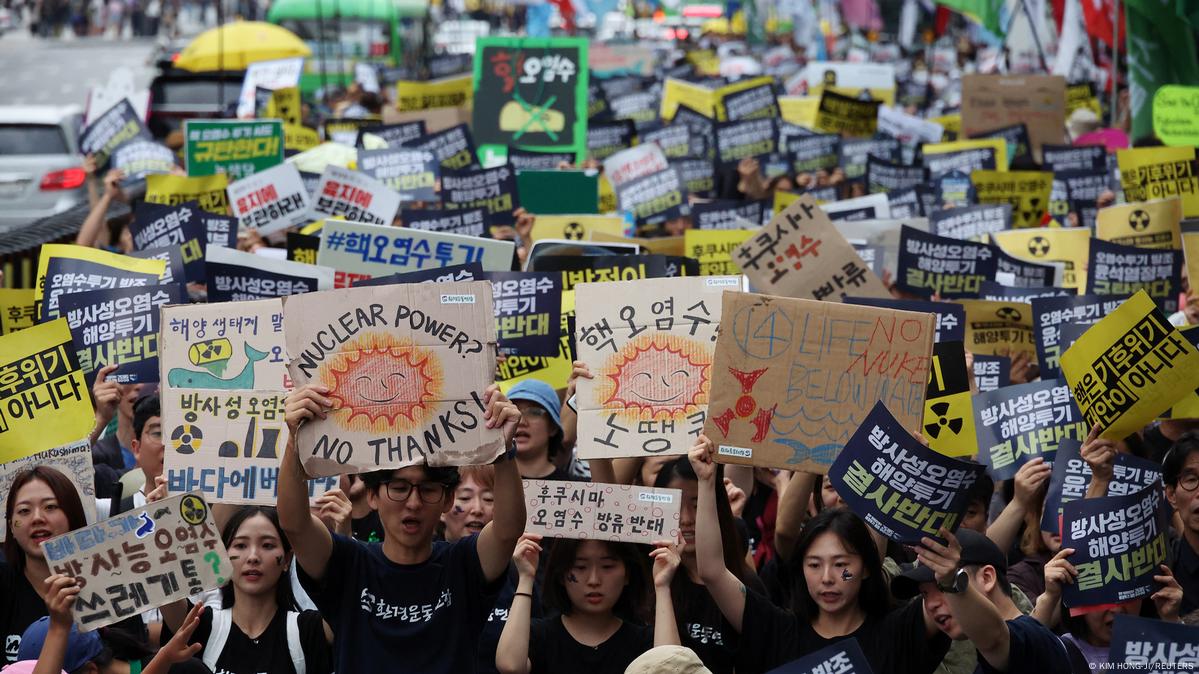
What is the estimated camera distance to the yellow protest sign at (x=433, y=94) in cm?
1906

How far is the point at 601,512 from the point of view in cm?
562

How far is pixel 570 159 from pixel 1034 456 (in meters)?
9.08

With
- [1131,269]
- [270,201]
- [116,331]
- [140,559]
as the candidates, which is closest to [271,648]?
[140,559]

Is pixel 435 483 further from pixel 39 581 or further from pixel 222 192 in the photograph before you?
pixel 222 192

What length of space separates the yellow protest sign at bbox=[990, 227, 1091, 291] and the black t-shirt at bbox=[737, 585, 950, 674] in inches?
241

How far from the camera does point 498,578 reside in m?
5.51

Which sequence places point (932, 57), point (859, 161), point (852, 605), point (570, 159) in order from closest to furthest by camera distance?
point (852, 605) < point (570, 159) < point (859, 161) < point (932, 57)

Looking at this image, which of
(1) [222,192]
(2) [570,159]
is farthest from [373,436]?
(2) [570,159]

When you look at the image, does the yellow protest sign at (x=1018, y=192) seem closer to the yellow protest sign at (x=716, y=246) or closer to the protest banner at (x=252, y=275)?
the yellow protest sign at (x=716, y=246)

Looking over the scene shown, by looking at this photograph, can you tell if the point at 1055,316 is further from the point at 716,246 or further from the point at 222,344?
the point at 222,344

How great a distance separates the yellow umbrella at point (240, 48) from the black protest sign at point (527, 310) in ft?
→ 73.9

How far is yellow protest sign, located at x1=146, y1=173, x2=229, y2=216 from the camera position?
11.7 metres

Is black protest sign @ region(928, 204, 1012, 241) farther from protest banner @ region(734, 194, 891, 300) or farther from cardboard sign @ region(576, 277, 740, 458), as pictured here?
cardboard sign @ region(576, 277, 740, 458)

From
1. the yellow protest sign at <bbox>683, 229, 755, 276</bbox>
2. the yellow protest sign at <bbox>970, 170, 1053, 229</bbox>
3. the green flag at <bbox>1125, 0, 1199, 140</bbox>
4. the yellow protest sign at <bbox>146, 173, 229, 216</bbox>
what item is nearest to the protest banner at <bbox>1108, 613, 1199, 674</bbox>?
the yellow protest sign at <bbox>683, 229, 755, 276</bbox>
